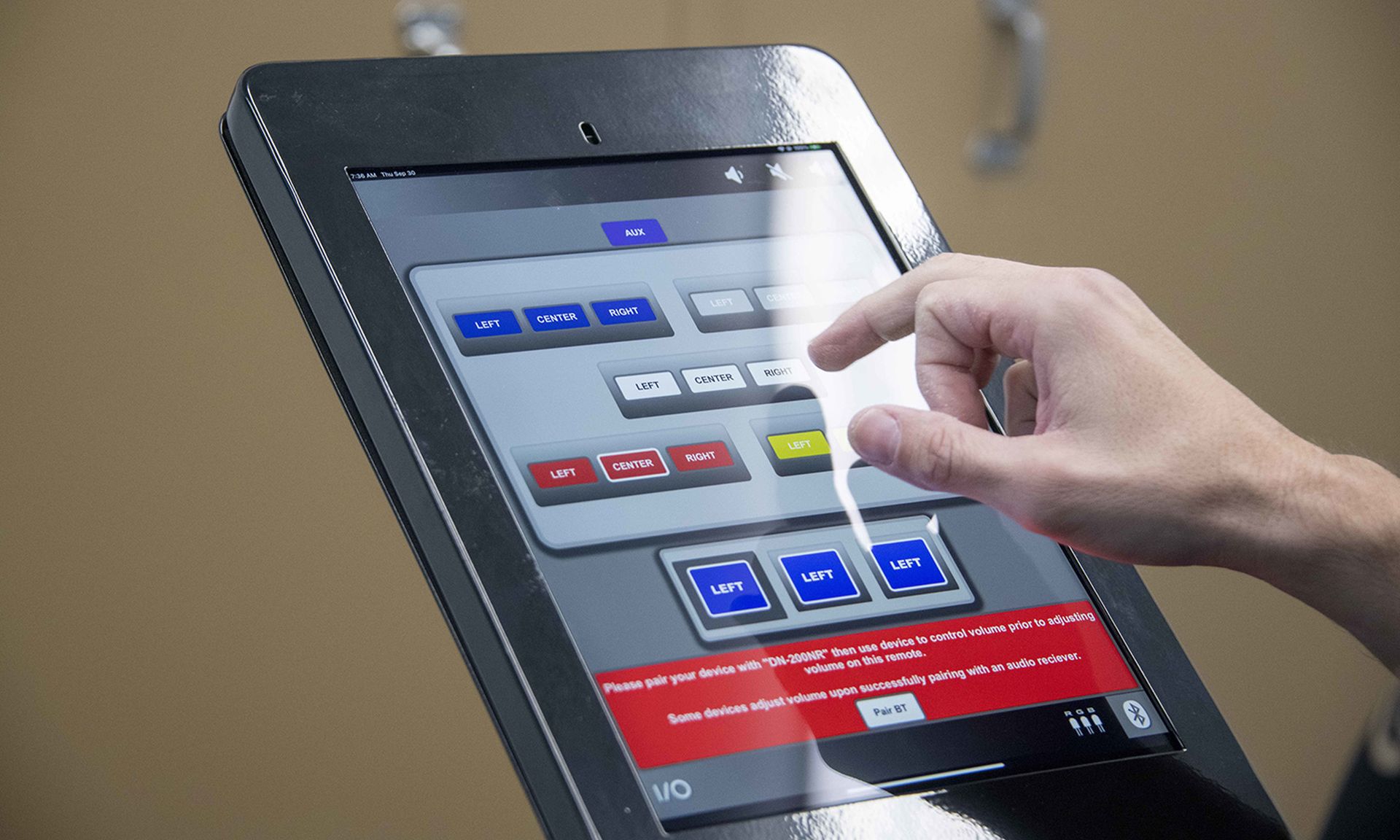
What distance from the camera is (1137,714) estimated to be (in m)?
0.50

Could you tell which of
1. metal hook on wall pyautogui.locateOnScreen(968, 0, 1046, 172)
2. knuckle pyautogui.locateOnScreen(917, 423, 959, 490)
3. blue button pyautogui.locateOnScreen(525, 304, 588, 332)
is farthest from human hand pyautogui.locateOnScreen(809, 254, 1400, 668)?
metal hook on wall pyautogui.locateOnScreen(968, 0, 1046, 172)

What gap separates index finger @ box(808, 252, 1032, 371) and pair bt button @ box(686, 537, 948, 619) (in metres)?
0.09

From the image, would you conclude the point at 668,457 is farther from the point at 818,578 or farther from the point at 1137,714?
the point at 1137,714

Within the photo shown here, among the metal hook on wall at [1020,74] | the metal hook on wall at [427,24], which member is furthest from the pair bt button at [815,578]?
the metal hook on wall at [1020,74]

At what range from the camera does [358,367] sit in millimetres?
471

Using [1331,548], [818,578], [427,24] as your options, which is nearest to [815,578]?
[818,578]

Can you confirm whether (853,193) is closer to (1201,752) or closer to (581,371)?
(581,371)

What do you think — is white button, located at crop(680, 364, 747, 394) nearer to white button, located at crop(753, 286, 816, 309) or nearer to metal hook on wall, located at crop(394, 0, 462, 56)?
white button, located at crop(753, 286, 816, 309)

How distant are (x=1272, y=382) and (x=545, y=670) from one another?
155cm

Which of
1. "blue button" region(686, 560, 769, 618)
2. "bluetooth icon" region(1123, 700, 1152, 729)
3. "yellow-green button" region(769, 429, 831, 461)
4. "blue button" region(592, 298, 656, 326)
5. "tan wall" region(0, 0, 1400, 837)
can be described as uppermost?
"tan wall" region(0, 0, 1400, 837)

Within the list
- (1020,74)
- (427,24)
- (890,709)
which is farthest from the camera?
(1020,74)

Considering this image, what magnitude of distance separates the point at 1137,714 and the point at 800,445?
0.56 feet

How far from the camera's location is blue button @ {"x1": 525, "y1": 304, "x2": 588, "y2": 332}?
517 millimetres

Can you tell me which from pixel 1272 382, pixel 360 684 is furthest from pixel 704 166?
pixel 1272 382
